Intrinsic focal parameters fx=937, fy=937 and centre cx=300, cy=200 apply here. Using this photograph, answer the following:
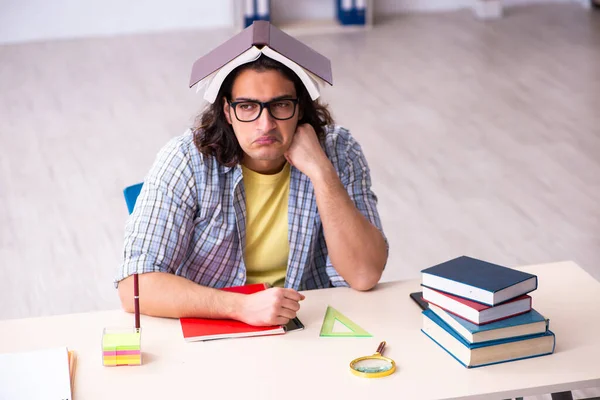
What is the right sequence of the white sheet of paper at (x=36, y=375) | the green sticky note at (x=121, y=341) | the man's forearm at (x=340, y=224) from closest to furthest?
the white sheet of paper at (x=36, y=375) < the green sticky note at (x=121, y=341) < the man's forearm at (x=340, y=224)

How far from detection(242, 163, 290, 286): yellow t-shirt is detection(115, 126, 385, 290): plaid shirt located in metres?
0.03

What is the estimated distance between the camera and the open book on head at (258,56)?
224 cm

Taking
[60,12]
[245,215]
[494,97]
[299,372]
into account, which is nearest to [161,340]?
[299,372]

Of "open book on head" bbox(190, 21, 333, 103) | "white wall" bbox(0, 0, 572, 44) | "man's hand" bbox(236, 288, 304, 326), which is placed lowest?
"white wall" bbox(0, 0, 572, 44)

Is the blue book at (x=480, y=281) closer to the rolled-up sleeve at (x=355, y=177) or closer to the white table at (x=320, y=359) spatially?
the white table at (x=320, y=359)

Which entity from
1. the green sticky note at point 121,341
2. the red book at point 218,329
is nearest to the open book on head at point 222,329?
the red book at point 218,329

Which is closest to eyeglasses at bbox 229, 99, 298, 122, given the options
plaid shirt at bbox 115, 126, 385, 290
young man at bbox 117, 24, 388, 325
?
young man at bbox 117, 24, 388, 325

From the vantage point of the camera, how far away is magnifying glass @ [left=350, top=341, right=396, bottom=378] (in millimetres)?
1881

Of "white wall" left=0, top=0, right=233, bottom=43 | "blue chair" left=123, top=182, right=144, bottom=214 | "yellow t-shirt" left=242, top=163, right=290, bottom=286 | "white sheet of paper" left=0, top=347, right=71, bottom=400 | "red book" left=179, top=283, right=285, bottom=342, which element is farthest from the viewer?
"white wall" left=0, top=0, right=233, bottom=43

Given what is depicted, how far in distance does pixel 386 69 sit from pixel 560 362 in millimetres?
5368

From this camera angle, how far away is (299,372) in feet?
6.28

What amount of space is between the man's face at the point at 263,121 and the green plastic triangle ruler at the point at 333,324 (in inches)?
17.2

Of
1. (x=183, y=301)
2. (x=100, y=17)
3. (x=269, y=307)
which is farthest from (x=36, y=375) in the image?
(x=100, y=17)

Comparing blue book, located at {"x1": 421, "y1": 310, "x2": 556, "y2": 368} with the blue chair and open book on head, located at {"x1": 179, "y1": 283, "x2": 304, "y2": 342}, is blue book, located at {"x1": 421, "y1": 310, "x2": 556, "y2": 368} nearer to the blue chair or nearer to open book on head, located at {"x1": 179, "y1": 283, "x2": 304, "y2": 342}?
open book on head, located at {"x1": 179, "y1": 283, "x2": 304, "y2": 342}
